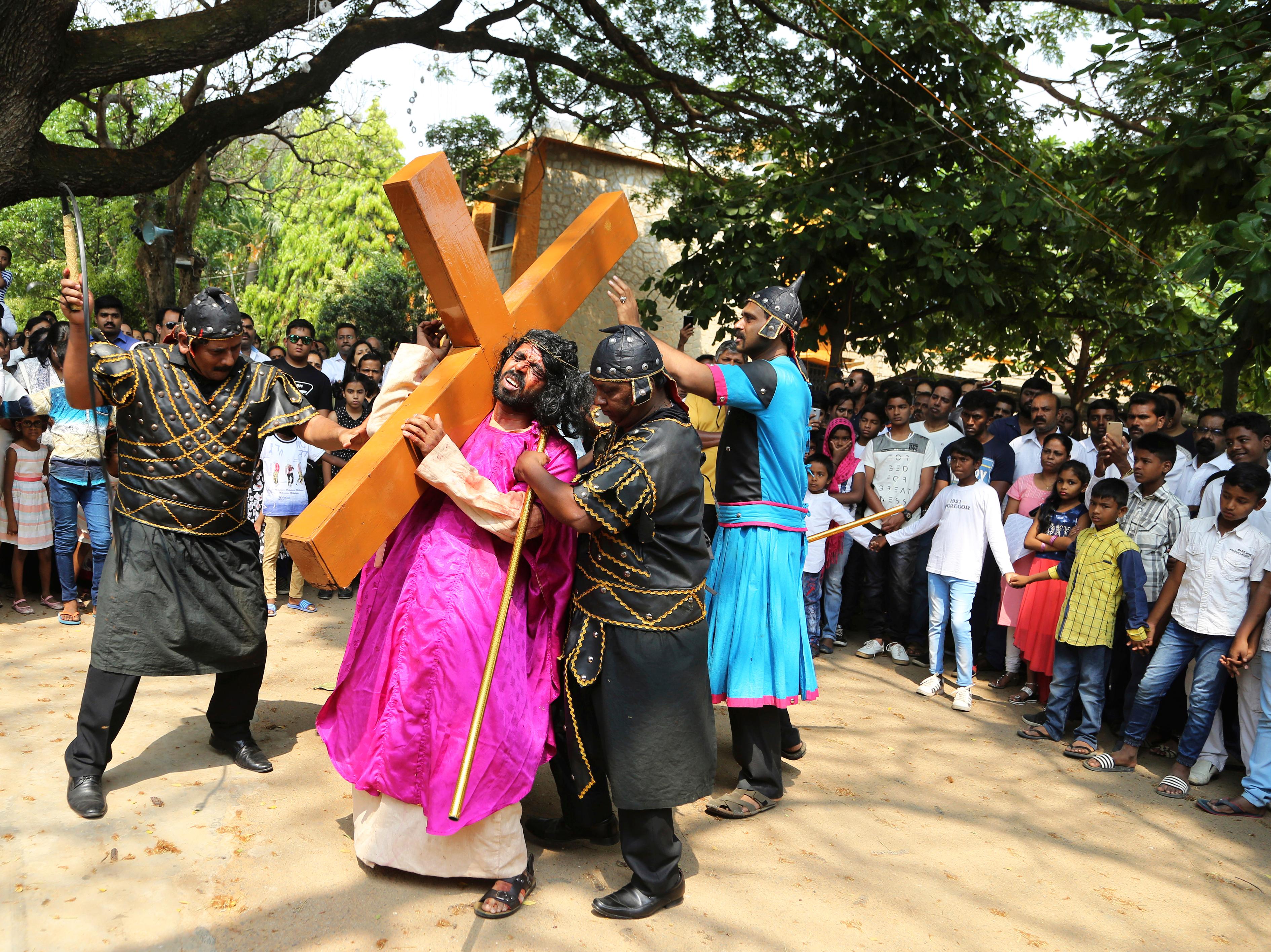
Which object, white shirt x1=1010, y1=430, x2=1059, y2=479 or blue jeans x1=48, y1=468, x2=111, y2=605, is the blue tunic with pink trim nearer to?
white shirt x1=1010, y1=430, x2=1059, y2=479

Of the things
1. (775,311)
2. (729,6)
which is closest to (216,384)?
(775,311)

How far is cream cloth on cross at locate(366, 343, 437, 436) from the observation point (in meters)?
3.60

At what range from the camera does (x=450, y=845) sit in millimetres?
3189

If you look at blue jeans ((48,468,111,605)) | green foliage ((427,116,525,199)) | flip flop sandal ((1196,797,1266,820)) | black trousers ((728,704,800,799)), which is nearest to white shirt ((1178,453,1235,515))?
flip flop sandal ((1196,797,1266,820))

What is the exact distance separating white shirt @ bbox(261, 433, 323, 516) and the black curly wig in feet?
13.9

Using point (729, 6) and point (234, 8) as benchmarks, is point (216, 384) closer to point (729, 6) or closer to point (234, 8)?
point (234, 8)

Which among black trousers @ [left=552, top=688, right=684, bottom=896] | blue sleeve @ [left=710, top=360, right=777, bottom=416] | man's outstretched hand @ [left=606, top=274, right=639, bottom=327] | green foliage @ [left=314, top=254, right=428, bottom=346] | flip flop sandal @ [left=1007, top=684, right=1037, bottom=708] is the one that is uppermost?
green foliage @ [left=314, top=254, right=428, bottom=346]

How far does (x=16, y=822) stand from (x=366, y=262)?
3158 cm

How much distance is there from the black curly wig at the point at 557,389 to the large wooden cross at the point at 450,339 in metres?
0.09

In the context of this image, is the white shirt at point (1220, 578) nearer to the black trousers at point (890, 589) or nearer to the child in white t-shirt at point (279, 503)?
the black trousers at point (890, 589)

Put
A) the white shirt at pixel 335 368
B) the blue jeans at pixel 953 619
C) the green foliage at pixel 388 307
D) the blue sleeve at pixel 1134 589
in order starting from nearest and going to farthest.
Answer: the blue sleeve at pixel 1134 589 → the blue jeans at pixel 953 619 → the white shirt at pixel 335 368 → the green foliage at pixel 388 307

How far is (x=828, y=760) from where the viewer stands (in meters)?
4.86

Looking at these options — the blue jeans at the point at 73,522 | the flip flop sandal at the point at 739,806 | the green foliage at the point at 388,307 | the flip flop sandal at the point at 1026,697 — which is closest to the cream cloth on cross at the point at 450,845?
the flip flop sandal at the point at 739,806

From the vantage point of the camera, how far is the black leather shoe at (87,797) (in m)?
3.57
